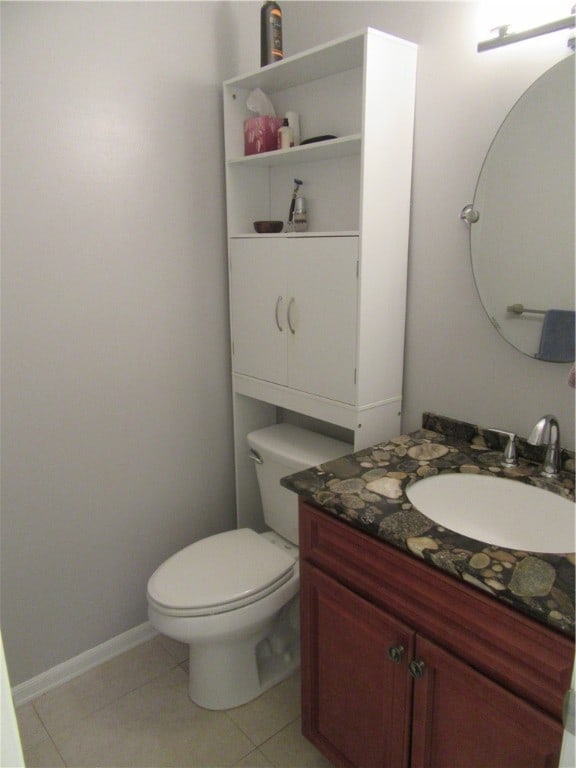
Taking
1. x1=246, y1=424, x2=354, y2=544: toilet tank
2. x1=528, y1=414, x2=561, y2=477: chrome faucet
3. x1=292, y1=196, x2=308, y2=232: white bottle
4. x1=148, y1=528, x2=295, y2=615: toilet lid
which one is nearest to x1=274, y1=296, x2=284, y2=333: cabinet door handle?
x1=292, y1=196, x2=308, y2=232: white bottle

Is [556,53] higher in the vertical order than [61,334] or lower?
higher

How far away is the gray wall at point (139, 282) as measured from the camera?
4.76 feet

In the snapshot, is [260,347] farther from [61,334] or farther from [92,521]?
[92,521]

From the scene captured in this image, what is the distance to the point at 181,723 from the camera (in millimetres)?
1683

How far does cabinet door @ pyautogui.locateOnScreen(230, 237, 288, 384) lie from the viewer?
1.77 m

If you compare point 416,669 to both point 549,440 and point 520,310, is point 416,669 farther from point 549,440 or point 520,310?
point 520,310

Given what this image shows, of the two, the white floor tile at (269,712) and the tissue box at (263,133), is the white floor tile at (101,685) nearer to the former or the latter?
the white floor tile at (269,712)

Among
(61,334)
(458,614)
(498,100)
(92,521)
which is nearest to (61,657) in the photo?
(92,521)

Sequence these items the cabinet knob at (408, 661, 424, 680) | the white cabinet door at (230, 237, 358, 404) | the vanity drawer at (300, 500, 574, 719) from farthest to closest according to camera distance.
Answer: the white cabinet door at (230, 237, 358, 404) < the cabinet knob at (408, 661, 424, 680) < the vanity drawer at (300, 500, 574, 719)

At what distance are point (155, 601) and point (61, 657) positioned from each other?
581 mm

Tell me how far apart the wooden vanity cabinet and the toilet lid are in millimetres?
251

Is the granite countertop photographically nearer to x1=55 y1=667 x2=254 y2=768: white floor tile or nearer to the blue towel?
the blue towel

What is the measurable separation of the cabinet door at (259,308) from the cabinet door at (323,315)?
2.1 inches

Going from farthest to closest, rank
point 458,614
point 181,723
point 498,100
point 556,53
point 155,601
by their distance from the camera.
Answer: point 181,723 < point 155,601 < point 498,100 < point 556,53 < point 458,614
